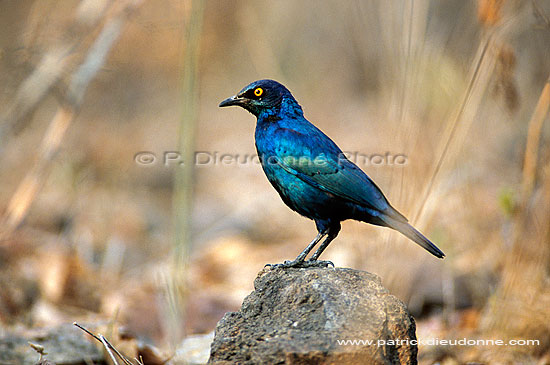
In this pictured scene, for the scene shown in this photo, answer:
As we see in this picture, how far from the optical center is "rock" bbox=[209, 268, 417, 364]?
9.56 ft

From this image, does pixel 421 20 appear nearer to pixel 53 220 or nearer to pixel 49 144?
pixel 49 144

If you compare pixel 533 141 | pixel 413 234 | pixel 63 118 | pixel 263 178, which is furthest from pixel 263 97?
pixel 263 178

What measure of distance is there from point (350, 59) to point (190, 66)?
11.2 m

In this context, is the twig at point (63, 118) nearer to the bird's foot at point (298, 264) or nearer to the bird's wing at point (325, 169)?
the bird's wing at point (325, 169)

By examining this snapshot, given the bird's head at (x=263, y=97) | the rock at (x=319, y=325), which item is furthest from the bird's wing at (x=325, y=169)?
the rock at (x=319, y=325)

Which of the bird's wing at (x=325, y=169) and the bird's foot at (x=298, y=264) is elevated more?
the bird's wing at (x=325, y=169)

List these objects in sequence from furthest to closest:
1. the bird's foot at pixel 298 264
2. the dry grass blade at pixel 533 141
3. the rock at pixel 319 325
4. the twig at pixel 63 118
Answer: the twig at pixel 63 118, the dry grass blade at pixel 533 141, the bird's foot at pixel 298 264, the rock at pixel 319 325

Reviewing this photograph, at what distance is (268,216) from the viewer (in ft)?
35.9

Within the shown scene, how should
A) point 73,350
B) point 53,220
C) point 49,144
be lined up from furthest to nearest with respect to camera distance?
point 53,220 → point 49,144 → point 73,350

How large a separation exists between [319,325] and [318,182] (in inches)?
60.1

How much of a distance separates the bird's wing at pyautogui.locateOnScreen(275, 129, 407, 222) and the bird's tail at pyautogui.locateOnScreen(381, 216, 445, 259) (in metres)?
0.07

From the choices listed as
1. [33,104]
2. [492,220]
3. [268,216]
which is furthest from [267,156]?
[268,216]

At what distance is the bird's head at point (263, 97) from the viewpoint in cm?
484

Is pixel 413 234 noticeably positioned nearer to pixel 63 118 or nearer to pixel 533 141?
pixel 533 141
